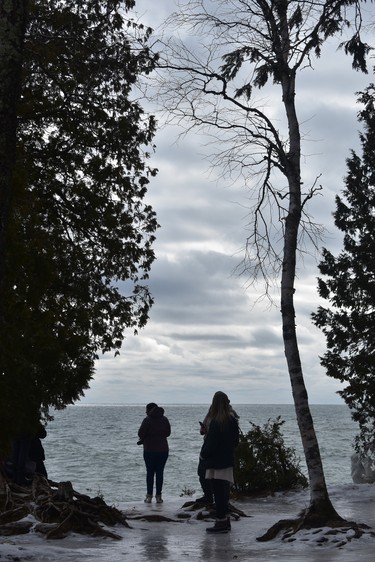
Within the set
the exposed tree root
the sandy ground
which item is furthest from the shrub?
the exposed tree root

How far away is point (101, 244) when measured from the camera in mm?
18188

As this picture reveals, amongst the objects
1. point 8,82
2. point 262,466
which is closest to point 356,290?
point 262,466

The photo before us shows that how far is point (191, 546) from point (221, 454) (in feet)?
6.06

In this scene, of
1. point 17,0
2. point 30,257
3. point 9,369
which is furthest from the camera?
point 30,257

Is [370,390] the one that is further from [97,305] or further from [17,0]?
[17,0]

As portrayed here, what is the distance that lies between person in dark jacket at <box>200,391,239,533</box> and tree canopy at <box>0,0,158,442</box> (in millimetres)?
2658

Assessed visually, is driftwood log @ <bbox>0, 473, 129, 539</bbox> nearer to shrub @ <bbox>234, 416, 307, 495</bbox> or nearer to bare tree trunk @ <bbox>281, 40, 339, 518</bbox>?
bare tree trunk @ <bbox>281, 40, 339, 518</bbox>

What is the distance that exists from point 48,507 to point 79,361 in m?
3.49

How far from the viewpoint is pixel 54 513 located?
12.5 m

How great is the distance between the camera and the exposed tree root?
11641mm

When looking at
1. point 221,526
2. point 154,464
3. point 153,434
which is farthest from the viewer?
point 154,464

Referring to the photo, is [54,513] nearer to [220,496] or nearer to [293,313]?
[220,496]

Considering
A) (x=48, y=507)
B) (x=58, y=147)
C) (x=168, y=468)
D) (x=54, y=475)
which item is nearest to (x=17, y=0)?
(x=48, y=507)

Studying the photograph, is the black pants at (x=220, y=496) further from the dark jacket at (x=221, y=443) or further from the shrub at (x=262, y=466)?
the shrub at (x=262, y=466)
